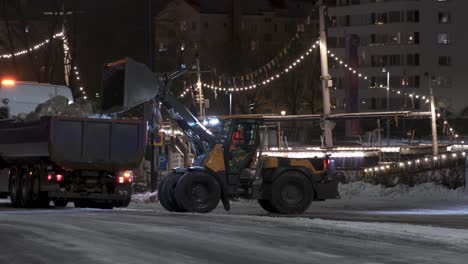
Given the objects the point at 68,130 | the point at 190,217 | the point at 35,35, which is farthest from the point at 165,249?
the point at 35,35

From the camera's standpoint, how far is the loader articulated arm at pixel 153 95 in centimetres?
2416

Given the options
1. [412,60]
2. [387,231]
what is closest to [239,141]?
[387,231]

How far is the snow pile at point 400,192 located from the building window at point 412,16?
63.7m

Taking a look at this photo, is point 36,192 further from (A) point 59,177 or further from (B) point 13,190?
(B) point 13,190

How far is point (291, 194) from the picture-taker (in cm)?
2483

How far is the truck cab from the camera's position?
29109 millimetres

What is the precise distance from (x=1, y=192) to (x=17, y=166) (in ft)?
5.67

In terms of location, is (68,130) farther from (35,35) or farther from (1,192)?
(35,35)

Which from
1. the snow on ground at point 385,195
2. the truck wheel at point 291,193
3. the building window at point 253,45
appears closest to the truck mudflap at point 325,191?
the truck wheel at point 291,193

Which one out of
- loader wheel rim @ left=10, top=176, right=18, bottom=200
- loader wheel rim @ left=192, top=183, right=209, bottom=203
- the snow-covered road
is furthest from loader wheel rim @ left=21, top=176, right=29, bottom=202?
loader wheel rim @ left=192, top=183, right=209, bottom=203

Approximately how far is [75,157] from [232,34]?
3640 inches

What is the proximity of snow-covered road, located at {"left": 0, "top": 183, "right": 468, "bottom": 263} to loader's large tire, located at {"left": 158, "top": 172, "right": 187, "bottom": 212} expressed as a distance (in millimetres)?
2496

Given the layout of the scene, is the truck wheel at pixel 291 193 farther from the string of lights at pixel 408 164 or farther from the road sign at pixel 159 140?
the string of lights at pixel 408 164

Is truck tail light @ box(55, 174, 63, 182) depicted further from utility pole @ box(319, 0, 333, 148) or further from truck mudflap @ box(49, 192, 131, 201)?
utility pole @ box(319, 0, 333, 148)
